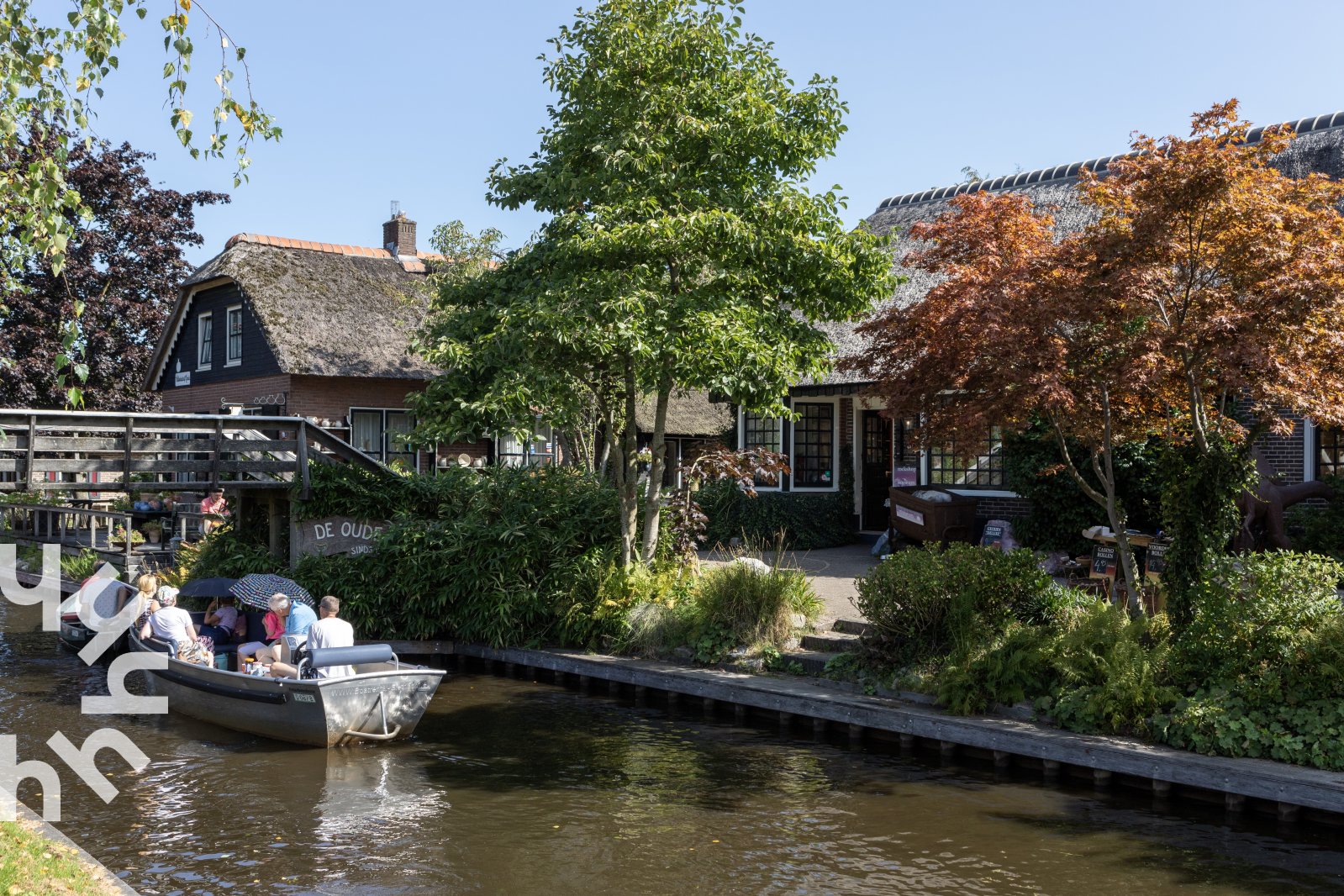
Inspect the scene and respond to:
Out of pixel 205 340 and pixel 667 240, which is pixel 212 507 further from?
pixel 667 240

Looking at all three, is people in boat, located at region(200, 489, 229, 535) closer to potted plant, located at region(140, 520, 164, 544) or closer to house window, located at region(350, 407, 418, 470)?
potted plant, located at region(140, 520, 164, 544)

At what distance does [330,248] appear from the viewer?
101ft

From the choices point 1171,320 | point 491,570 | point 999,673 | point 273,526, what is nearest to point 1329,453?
point 1171,320

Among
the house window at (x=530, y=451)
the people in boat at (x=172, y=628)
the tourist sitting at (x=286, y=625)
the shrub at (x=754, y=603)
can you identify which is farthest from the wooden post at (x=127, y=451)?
the house window at (x=530, y=451)

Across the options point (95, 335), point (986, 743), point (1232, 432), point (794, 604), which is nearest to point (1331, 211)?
point (1232, 432)

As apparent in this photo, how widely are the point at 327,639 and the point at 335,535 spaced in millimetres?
5226

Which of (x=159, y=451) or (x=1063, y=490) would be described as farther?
(x=1063, y=490)

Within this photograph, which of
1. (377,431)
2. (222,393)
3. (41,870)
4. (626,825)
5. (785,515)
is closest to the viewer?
(41,870)

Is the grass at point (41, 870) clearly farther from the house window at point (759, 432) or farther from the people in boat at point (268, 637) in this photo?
the house window at point (759, 432)

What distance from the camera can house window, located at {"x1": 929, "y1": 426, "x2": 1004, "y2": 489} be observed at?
66.9 feet

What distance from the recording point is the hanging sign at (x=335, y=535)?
1736 centimetres

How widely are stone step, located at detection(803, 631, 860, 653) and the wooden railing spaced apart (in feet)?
24.3

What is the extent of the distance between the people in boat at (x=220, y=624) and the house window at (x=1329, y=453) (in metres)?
15.2

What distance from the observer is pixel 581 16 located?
14844 mm
